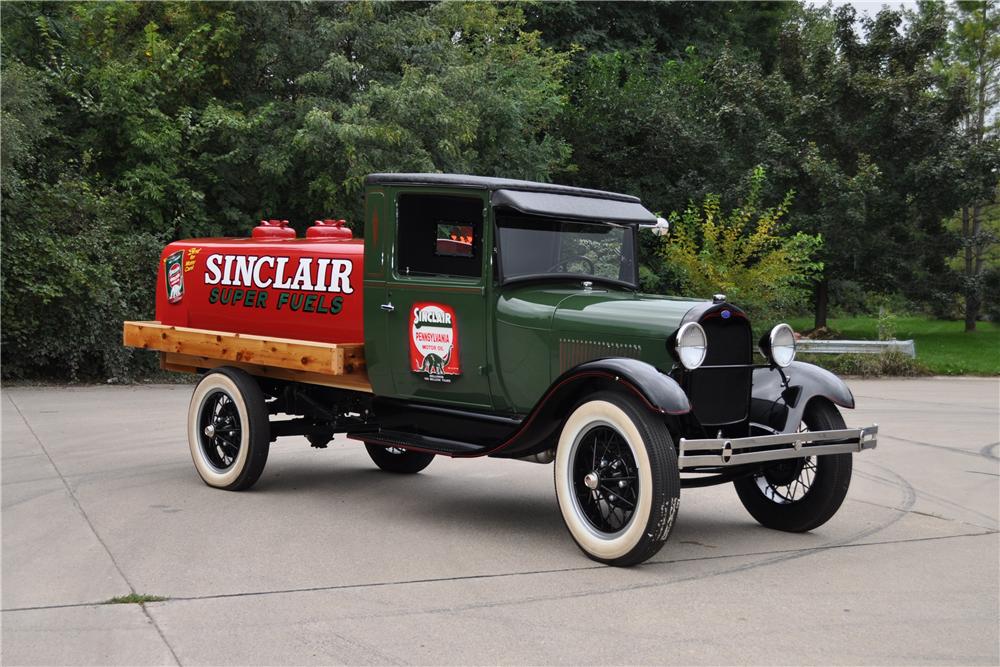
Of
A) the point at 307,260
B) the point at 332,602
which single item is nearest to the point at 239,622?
→ the point at 332,602

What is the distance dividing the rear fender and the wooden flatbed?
1428mm

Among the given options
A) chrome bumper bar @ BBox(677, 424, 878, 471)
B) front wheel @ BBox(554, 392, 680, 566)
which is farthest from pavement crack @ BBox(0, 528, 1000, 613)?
chrome bumper bar @ BBox(677, 424, 878, 471)

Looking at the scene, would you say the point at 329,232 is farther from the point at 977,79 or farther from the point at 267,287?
the point at 977,79

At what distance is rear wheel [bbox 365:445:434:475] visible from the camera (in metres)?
8.85

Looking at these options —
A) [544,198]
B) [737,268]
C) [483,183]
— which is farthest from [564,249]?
[737,268]

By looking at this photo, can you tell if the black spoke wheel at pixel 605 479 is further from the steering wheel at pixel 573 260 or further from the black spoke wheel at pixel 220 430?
the black spoke wheel at pixel 220 430

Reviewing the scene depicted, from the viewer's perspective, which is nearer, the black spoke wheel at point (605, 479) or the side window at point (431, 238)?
the black spoke wheel at point (605, 479)

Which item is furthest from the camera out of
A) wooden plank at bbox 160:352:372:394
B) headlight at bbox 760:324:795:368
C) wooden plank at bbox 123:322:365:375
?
wooden plank at bbox 160:352:372:394

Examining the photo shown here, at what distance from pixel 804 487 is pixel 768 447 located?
2.14 feet

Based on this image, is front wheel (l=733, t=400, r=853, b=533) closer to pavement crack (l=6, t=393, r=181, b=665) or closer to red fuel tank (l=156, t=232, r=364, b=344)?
red fuel tank (l=156, t=232, r=364, b=344)

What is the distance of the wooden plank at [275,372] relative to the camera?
25.0 ft

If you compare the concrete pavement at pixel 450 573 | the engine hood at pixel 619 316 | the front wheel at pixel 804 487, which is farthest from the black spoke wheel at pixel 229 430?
the front wheel at pixel 804 487

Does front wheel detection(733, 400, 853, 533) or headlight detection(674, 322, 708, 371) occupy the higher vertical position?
headlight detection(674, 322, 708, 371)

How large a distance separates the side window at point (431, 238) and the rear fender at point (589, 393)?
4.14ft
